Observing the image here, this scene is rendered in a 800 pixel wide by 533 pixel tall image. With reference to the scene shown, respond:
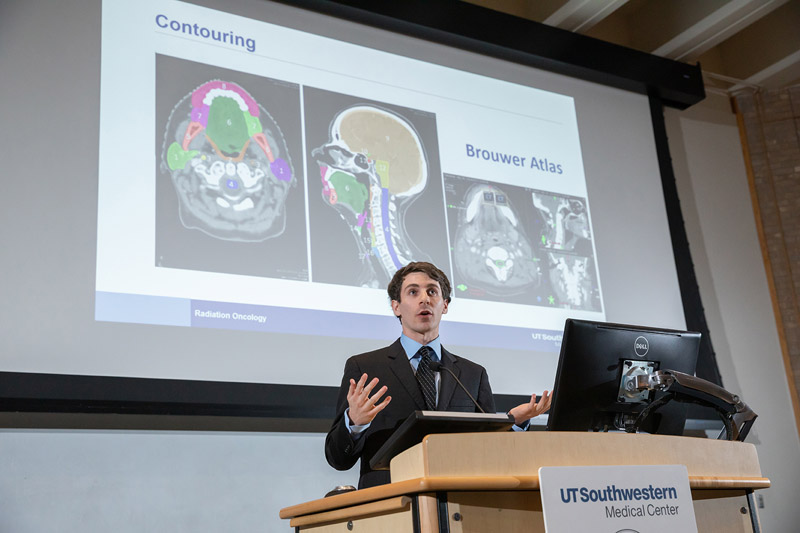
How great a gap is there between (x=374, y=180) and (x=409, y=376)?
50.8 inches

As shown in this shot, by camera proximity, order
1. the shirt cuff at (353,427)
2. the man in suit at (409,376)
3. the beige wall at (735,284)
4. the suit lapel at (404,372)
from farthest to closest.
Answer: the beige wall at (735,284)
the suit lapel at (404,372)
the man in suit at (409,376)
the shirt cuff at (353,427)

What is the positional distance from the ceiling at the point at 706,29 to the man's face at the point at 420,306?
262 cm

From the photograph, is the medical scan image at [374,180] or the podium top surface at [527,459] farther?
the medical scan image at [374,180]

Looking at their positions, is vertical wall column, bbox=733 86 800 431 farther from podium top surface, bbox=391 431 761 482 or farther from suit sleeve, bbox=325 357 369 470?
suit sleeve, bbox=325 357 369 470

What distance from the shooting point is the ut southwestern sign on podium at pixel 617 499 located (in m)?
1.32

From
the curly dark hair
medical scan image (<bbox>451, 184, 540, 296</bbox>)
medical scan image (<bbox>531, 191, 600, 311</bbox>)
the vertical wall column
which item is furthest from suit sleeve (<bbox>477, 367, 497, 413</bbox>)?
the vertical wall column

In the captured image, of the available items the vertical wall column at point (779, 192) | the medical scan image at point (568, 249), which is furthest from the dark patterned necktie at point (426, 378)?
the vertical wall column at point (779, 192)

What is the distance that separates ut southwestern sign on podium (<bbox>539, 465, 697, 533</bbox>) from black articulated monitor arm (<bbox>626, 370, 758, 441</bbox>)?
30cm

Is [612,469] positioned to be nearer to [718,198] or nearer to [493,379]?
[493,379]

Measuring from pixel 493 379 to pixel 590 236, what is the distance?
101 centimetres

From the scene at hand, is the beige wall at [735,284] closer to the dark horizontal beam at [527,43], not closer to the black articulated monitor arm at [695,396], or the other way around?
the dark horizontal beam at [527,43]

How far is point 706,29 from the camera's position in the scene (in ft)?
15.0

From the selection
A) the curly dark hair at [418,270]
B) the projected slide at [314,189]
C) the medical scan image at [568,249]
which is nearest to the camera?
the curly dark hair at [418,270]

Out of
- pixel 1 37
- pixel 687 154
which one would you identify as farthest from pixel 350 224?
pixel 687 154
